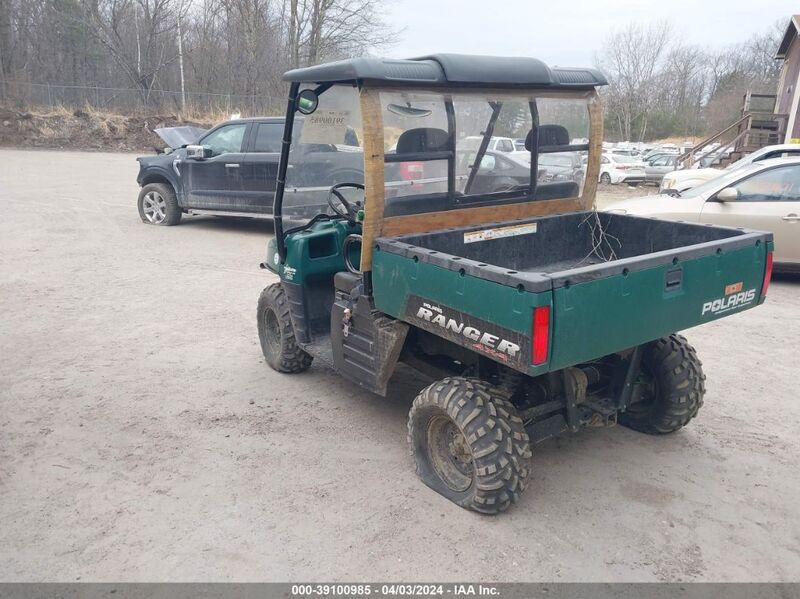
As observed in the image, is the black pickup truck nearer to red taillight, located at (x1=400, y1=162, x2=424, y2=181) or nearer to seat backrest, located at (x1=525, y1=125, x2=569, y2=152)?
seat backrest, located at (x1=525, y1=125, x2=569, y2=152)

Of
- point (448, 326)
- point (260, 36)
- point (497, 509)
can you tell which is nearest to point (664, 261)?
point (448, 326)

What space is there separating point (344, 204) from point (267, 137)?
22.3 feet

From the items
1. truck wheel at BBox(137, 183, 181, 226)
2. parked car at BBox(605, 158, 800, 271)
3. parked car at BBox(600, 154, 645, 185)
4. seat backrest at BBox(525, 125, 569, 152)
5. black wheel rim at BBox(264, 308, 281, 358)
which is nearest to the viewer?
seat backrest at BBox(525, 125, 569, 152)

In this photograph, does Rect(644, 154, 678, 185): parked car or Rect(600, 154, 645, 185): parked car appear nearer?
Rect(600, 154, 645, 185): parked car

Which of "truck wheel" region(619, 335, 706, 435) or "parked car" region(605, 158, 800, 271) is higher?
"parked car" region(605, 158, 800, 271)

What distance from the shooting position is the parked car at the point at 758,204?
316 inches

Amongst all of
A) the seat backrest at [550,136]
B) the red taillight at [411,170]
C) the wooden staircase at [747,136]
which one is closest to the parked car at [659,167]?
the wooden staircase at [747,136]

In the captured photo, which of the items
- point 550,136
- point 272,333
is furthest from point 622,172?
point 272,333

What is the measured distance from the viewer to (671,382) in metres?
4.13

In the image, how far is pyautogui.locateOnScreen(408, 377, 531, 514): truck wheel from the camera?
3.34m

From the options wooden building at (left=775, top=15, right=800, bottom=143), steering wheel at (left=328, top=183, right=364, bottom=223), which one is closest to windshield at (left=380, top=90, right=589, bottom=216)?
steering wheel at (left=328, top=183, right=364, bottom=223)

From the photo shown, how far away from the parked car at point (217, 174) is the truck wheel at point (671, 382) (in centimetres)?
764

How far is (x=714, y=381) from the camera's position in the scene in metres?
5.27

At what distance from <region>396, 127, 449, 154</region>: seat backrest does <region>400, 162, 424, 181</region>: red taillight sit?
0.22 ft
